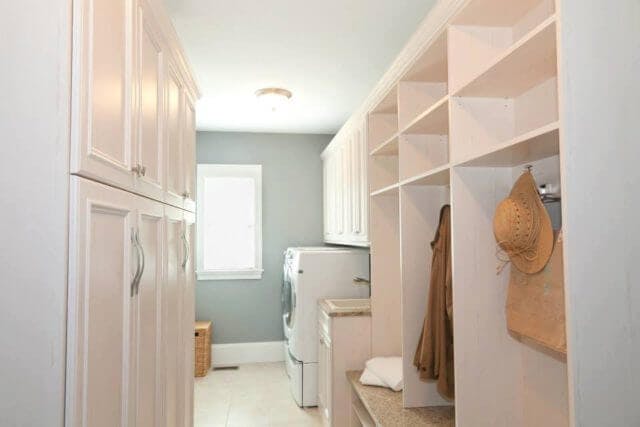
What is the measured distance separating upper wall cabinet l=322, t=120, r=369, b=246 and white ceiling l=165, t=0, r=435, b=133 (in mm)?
440

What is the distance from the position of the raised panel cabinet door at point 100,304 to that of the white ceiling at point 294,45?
1420 mm

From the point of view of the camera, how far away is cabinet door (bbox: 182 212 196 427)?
6.93 feet

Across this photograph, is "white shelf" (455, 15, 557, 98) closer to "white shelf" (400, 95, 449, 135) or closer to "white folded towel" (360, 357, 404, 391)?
"white shelf" (400, 95, 449, 135)

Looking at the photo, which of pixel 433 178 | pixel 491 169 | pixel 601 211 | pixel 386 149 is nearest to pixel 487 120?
pixel 491 169

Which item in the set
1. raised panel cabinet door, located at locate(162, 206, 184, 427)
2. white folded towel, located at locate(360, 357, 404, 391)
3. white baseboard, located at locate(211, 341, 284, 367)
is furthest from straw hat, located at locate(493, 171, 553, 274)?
white baseboard, located at locate(211, 341, 284, 367)

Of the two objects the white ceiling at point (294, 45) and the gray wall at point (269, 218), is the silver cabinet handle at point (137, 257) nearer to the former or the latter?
the white ceiling at point (294, 45)

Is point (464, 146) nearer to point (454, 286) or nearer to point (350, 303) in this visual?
point (454, 286)

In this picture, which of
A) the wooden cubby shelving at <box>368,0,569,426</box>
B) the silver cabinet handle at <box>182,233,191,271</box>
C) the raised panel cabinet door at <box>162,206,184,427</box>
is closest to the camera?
the wooden cubby shelving at <box>368,0,569,426</box>

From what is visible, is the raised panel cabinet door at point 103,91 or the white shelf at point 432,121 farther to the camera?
the white shelf at point 432,121

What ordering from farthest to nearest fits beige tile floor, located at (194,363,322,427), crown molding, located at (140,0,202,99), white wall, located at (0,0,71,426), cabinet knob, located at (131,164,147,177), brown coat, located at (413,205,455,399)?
1. beige tile floor, located at (194,363,322,427)
2. brown coat, located at (413,205,455,399)
3. crown molding, located at (140,0,202,99)
4. cabinet knob, located at (131,164,147,177)
5. white wall, located at (0,0,71,426)

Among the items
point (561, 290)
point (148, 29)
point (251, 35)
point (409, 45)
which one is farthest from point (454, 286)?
point (251, 35)

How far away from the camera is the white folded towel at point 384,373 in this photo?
235 cm

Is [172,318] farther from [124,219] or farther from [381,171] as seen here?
[381,171]

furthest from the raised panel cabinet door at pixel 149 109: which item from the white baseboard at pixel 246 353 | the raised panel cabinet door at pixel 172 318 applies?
the white baseboard at pixel 246 353
